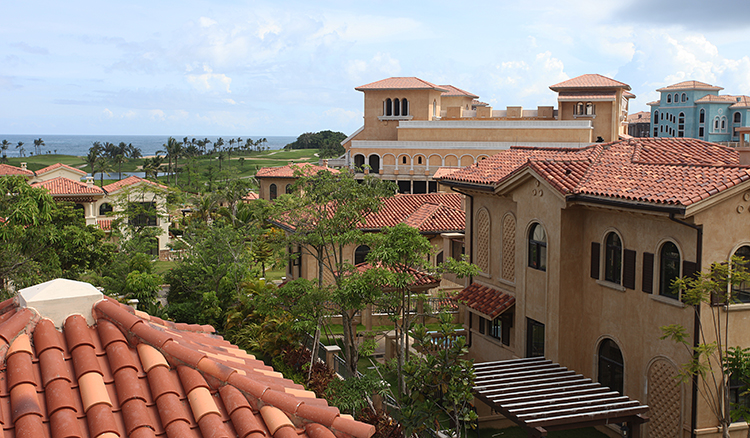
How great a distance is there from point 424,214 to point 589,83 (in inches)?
1685

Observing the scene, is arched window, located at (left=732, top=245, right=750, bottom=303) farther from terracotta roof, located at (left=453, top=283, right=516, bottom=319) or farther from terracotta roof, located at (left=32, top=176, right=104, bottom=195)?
terracotta roof, located at (left=32, top=176, right=104, bottom=195)

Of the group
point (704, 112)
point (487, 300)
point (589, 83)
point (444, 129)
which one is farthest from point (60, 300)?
point (704, 112)

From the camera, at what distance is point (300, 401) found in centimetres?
628

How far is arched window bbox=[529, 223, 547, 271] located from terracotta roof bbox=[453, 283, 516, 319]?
1689 millimetres

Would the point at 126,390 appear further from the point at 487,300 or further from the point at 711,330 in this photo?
the point at 487,300

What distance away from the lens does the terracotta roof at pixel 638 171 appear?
47.3 feet

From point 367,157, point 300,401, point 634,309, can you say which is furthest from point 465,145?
point 300,401

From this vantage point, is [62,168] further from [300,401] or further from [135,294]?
[300,401]

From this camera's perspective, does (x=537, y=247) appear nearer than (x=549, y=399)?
No

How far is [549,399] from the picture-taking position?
15.1m

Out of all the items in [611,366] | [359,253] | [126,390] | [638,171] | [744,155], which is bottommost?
[611,366]

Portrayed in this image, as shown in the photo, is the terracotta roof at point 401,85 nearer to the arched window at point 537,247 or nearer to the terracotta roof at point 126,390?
the arched window at point 537,247

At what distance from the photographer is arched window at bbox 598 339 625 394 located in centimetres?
1670

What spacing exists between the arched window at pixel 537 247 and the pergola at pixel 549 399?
9.50 feet
